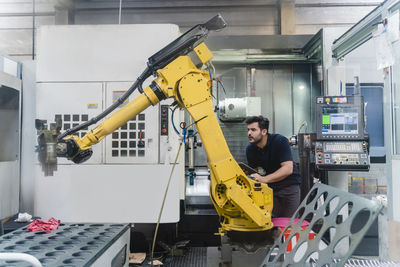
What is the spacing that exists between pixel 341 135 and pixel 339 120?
17 cm

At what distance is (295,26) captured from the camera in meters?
4.39

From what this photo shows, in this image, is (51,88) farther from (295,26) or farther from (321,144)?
(295,26)

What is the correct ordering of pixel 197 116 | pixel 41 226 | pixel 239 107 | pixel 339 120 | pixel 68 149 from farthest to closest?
pixel 239 107, pixel 339 120, pixel 197 116, pixel 68 149, pixel 41 226

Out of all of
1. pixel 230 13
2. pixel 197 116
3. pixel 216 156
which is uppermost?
pixel 230 13

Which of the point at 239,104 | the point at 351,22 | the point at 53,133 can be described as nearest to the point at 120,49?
the point at 53,133

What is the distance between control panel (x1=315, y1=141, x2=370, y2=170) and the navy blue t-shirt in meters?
0.33

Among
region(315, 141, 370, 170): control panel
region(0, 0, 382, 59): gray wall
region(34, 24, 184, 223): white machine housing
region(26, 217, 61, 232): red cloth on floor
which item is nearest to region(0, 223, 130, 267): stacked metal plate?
region(26, 217, 61, 232): red cloth on floor

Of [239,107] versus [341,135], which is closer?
[341,135]

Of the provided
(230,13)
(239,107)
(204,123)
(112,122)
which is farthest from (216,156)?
(230,13)

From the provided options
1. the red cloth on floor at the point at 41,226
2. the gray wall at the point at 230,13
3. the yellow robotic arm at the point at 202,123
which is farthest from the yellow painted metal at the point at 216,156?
the gray wall at the point at 230,13

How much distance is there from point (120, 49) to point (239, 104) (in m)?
1.81

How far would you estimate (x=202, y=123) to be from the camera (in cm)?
196

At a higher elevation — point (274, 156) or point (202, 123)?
point (202, 123)

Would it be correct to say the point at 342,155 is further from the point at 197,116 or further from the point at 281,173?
the point at 197,116
